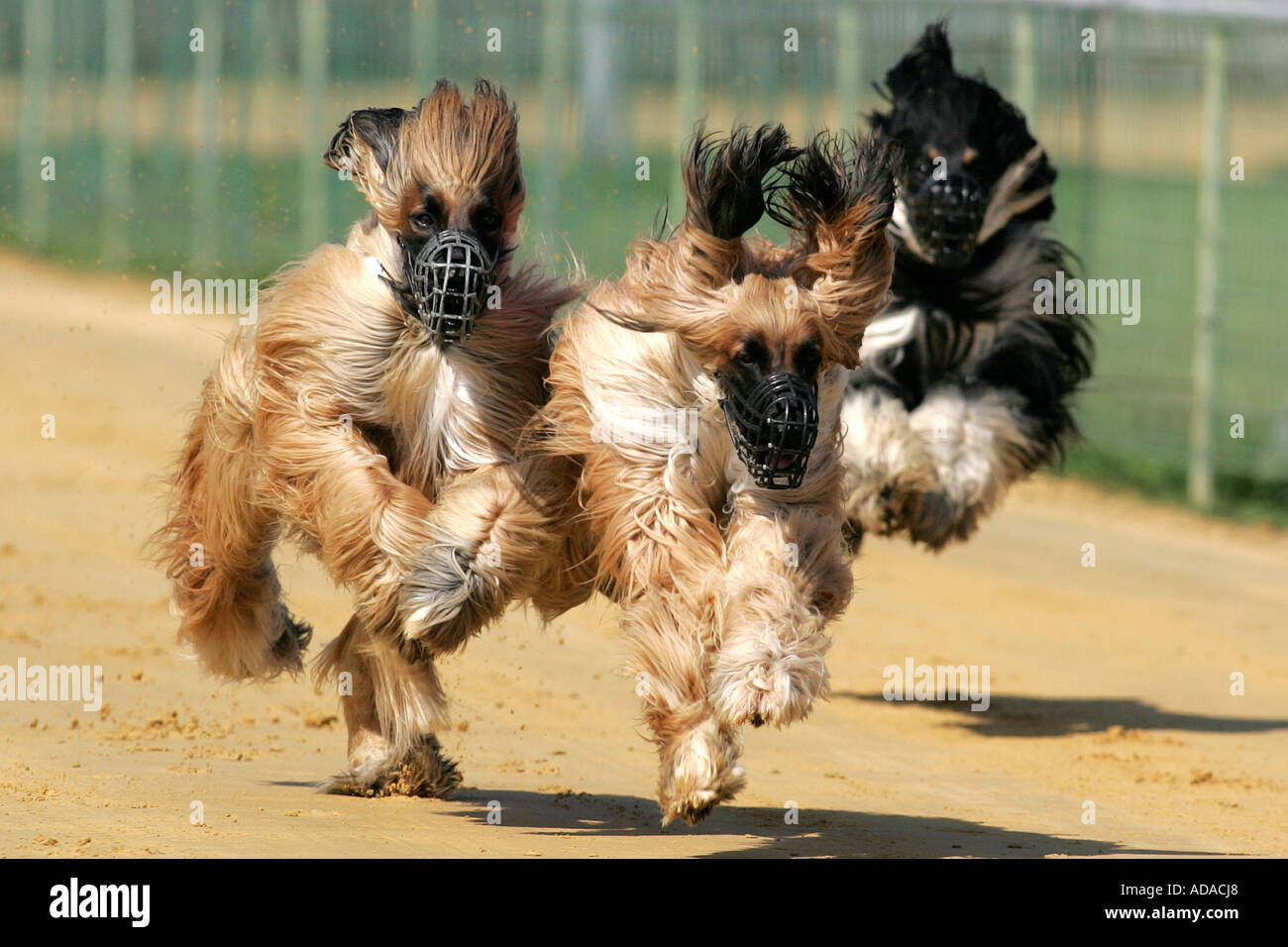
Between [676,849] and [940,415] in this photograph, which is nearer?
[676,849]

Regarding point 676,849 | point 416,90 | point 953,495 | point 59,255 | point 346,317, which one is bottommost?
point 676,849

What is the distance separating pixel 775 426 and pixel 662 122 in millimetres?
9242

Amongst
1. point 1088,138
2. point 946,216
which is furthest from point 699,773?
point 1088,138

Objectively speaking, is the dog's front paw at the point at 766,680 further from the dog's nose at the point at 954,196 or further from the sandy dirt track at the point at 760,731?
the dog's nose at the point at 954,196

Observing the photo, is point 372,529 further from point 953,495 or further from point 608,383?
point 953,495

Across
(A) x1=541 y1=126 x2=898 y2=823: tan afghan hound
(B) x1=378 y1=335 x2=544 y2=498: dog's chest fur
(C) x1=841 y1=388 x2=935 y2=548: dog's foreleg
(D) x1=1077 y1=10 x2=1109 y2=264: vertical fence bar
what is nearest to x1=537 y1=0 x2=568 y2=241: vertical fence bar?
(D) x1=1077 y1=10 x2=1109 y2=264: vertical fence bar

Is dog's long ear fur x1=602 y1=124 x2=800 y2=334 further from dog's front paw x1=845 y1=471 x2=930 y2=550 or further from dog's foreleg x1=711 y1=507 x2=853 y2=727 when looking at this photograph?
dog's front paw x1=845 y1=471 x2=930 y2=550

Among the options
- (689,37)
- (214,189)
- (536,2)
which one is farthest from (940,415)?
(214,189)

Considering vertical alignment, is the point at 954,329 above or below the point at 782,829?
above

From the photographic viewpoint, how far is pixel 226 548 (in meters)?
4.62

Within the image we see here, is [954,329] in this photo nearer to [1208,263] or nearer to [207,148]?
[1208,263]

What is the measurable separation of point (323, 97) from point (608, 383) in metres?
11.2

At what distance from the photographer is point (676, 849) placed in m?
4.03

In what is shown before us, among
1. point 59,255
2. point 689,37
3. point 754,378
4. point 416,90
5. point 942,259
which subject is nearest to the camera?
point 754,378
